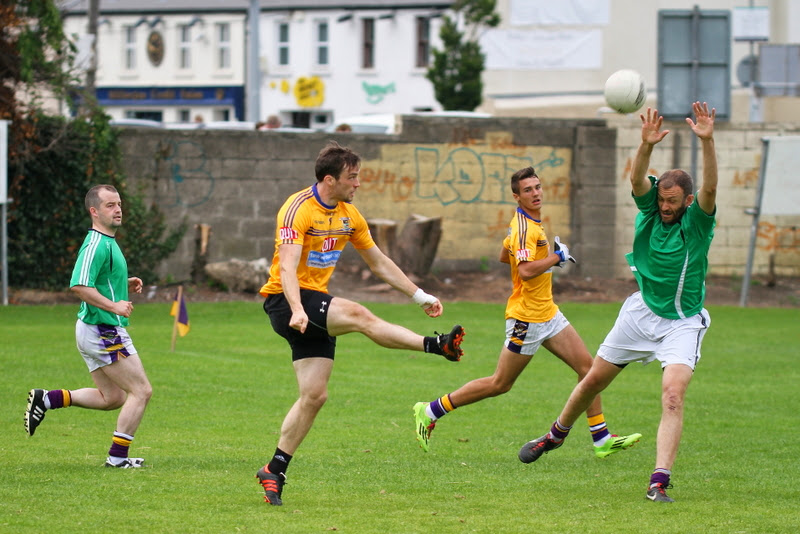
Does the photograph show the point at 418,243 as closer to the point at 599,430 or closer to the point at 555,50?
the point at 599,430

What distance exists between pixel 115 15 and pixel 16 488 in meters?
56.3

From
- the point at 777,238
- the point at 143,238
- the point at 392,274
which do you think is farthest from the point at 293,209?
the point at 777,238

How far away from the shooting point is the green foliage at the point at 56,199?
19.2 m

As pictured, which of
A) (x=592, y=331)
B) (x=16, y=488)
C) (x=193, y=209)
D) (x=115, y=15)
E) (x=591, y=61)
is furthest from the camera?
(x=115, y=15)

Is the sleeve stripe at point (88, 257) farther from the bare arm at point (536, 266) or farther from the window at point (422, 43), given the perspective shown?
the window at point (422, 43)

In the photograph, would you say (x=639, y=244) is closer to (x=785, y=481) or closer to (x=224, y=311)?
(x=785, y=481)

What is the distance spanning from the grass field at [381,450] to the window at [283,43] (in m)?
42.1

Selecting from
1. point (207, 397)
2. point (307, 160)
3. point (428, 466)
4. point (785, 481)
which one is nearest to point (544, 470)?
point (428, 466)

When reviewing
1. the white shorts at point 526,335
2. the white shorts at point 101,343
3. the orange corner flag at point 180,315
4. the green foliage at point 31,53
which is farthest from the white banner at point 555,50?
the white shorts at point 101,343

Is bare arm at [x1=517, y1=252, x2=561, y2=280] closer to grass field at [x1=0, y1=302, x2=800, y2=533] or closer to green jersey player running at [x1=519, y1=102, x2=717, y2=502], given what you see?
green jersey player running at [x1=519, y1=102, x2=717, y2=502]

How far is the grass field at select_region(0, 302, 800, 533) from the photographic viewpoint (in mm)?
6699

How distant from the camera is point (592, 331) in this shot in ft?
55.2

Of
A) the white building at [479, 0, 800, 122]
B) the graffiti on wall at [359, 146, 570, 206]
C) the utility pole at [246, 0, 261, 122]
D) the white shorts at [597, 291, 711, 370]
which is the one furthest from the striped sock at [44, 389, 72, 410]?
the white building at [479, 0, 800, 122]

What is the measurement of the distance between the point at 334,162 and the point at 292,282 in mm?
805
